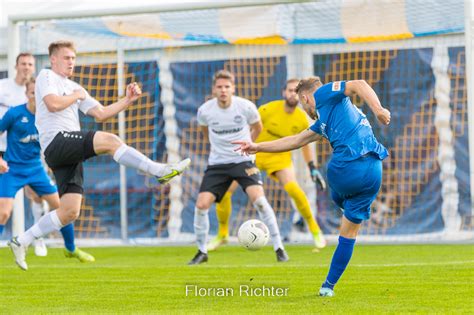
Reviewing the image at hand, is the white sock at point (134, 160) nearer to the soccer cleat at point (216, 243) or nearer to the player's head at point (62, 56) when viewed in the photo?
the player's head at point (62, 56)

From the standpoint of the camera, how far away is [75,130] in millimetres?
9570

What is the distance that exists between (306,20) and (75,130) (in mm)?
5950

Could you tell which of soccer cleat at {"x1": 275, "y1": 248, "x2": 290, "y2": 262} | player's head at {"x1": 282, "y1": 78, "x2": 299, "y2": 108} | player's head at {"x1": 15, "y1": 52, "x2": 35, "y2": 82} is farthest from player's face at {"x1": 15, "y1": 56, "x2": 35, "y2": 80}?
soccer cleat at {"x1": 275, "y1": 248, "x2": 290, "y2": 262}

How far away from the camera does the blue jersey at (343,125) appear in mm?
7676

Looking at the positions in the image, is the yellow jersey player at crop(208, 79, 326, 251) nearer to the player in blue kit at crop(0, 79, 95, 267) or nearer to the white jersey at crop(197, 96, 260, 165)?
the white jersey at crop(197, 96, 260, 165)

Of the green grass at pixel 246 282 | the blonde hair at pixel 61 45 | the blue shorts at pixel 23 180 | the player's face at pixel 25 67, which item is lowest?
the green grass at pixel 246 282

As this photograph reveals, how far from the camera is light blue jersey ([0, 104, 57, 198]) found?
1183cm

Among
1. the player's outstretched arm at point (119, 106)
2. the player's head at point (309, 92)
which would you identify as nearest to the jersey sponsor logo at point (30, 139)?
the player's outstretched arm at point (119, 106)

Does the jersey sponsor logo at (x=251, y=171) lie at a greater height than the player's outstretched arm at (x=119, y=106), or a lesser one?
lesser

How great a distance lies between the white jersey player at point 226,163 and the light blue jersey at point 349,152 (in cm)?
363

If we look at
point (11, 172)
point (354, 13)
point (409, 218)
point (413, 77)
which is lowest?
point (409, 218)

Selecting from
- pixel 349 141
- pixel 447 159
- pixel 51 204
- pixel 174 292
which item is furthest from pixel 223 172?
pixel 447 159

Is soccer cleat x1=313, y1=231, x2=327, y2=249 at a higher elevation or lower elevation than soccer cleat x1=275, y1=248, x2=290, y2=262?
lower

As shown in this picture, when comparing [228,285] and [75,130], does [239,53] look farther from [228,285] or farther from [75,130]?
[228,285]
